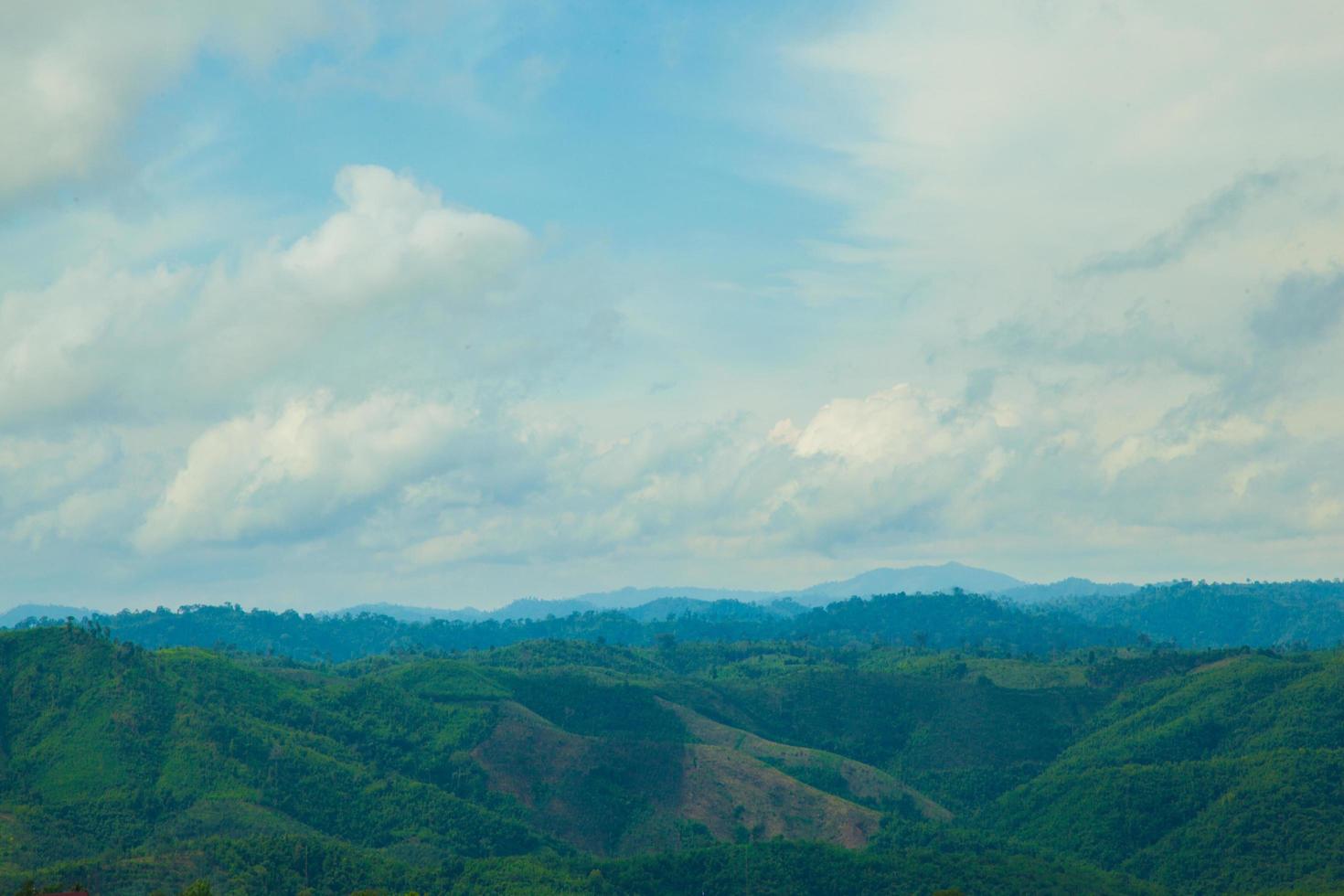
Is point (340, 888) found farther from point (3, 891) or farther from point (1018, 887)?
point (1018, 887)

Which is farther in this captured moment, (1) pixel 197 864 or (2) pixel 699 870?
(2) pixel 699 870

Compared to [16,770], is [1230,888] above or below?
below

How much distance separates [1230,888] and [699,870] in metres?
82.7

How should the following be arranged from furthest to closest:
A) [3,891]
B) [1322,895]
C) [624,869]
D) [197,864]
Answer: [624,869], [1322,895], [197,864], [3,891]

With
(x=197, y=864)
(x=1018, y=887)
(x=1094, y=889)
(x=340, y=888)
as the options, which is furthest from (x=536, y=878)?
(x=1094, y=889)

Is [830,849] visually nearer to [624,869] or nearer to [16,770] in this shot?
[624,869]

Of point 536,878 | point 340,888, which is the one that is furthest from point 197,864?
point 536,878

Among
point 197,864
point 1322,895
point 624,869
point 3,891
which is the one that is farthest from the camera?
point 624,869

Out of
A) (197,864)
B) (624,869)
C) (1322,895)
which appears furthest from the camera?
(624,869)

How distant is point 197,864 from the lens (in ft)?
533

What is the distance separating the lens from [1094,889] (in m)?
183

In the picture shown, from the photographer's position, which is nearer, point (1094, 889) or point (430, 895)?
point (430, 895)

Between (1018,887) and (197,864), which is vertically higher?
(197,864)

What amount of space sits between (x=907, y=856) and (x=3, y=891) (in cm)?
12263
